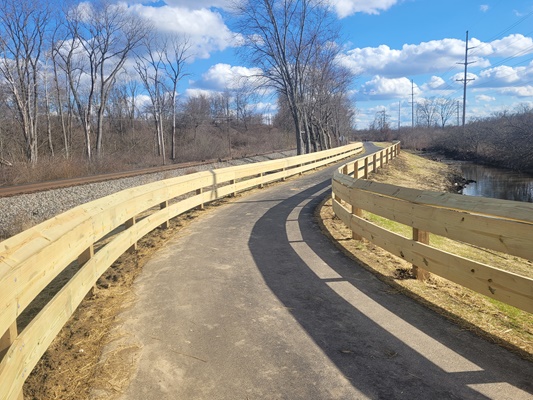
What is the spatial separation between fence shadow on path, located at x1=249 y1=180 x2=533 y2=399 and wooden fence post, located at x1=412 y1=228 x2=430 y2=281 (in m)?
0.49

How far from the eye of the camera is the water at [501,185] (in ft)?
67.7

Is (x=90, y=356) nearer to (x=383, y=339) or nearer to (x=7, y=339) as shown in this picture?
(x=7, y=339)

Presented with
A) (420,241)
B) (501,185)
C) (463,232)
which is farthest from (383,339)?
(501,185)

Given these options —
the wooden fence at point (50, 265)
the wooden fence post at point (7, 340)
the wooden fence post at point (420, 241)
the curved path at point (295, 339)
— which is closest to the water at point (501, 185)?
the wooden fence post at point (420, 241)

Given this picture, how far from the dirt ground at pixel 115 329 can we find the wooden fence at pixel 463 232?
323mm

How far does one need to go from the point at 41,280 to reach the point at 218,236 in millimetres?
4490

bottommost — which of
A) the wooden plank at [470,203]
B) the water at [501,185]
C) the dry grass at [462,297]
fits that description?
the water at [501,185]

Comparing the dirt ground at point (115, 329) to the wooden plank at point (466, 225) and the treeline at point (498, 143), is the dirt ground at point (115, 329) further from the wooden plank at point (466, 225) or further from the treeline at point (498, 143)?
the treeline at point (498, 143)

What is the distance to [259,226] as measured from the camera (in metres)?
8.22

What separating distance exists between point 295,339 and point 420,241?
215 centimetres

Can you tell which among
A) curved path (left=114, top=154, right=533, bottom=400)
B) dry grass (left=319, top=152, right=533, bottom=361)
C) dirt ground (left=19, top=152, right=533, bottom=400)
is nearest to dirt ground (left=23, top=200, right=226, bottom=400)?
dirt ground (left=19, top=152, right=533, bottom=400)

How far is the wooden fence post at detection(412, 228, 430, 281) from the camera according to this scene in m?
4.68

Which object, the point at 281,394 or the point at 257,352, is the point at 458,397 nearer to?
the point at 281,394

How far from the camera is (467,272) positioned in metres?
3.79
